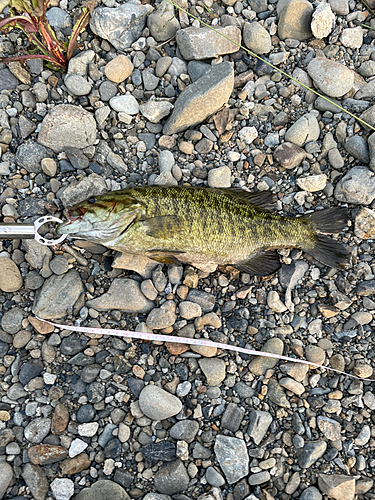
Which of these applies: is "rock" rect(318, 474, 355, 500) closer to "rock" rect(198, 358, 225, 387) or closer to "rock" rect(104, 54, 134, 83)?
"rock" rect(198, 358, 225, 387)

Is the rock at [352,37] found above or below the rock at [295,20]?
below

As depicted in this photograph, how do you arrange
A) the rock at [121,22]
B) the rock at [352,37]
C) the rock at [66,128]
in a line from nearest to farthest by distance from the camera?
the rock at [66,128]
the rock at [121,22]
the rock at [352,37]

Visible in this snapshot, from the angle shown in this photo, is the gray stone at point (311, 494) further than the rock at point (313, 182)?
No

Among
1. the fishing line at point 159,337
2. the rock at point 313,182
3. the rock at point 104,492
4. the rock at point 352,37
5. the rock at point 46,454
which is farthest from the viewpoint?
the rock at point 352,37

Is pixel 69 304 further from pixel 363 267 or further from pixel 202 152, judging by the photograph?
pixel 363 267

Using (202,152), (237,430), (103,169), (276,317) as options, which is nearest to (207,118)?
(202,152)

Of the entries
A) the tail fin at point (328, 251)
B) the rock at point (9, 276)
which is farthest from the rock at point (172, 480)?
the tail fin at point (328, 251)

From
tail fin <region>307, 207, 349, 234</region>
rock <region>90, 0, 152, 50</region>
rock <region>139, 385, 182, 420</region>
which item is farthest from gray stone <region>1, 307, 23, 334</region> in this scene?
tail fin <region>307, 207, 349, 234</region>

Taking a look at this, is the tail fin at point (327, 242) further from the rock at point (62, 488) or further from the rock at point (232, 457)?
the rock at point (62, 488)
